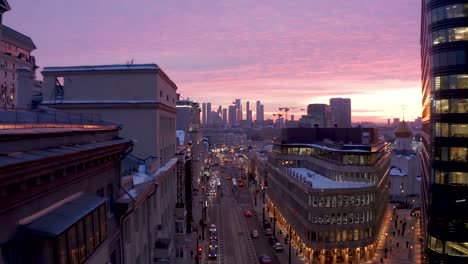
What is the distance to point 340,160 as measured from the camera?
7900 cm

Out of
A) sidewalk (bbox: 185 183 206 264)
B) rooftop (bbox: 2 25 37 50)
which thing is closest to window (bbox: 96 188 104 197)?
sidewalk (bbox: 185 183 206 264)

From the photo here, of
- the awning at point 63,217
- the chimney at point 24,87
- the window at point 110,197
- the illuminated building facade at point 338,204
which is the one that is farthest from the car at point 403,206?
the awning at point 63,217

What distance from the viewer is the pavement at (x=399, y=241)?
7650cm

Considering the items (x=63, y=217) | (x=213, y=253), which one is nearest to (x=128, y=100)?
(x=63, y=217)

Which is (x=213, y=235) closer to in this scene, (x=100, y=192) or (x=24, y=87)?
(x=24, y=87)

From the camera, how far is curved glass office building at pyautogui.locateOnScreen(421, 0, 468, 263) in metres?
53.1

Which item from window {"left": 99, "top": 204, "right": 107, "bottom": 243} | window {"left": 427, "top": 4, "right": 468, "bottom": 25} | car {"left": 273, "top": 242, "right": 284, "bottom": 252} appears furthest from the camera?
car {"left": 273, "top": 242, "right": 284, "bottom": 252}

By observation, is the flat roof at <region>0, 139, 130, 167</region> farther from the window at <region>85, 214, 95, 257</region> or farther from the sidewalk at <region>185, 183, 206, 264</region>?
the sidewalk at <region>185, 183, 206, 264</region>

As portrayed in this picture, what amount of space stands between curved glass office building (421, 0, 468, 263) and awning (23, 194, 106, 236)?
1932 inches

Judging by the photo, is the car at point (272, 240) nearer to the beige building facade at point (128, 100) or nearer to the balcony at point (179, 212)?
the balcony at point (179, 212)

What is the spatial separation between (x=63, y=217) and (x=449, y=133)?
170 feet

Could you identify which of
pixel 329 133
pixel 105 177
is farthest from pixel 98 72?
pixel 329 133

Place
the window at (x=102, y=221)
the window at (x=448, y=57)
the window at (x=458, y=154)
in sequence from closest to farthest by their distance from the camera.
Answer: the window at (x=102, y=221) → the window at (x=448, y=57) → the window at (x=458, y=154)

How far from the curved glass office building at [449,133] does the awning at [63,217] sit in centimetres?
4907
